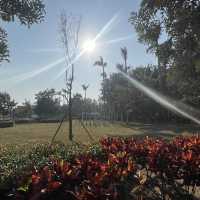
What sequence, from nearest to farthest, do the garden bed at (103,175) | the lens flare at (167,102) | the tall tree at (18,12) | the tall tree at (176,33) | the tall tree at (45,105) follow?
1. the garden bed at (103,175)
2. the tall tree at (18,12)
3. the tall tree at (176,33)
4. the lens flare at (167,102)
5. the tall tree at (45,105)

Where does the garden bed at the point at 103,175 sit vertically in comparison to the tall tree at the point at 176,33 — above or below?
below

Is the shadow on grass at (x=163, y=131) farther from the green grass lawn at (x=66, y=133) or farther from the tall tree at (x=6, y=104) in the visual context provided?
the tall tree at (x=6, y=104)

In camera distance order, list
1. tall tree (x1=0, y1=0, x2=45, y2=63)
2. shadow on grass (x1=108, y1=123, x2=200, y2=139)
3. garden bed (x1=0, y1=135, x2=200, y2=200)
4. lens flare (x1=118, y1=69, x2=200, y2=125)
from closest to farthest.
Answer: garden bed (x1=0, y1=135, x2=200, y2=200) < tall tree (x1=0, y1=0, x2=45, y2=63) < shadow on grass (x1=108, y1=123, x2=200, y2=139) < lens flare (x1=118, y1=69, x2=200, y2=125)

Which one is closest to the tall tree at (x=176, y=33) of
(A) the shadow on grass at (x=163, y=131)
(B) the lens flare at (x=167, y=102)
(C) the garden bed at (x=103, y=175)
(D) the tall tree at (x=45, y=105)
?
(A) the shadow on grass at (x=163, y=131)

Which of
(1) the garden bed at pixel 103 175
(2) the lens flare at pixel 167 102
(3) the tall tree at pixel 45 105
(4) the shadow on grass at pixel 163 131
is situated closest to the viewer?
(1) the garden bed at pixel 103 175

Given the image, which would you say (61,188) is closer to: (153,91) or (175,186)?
(175,186)

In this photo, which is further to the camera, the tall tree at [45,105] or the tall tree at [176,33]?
the tall tree at [45,105]

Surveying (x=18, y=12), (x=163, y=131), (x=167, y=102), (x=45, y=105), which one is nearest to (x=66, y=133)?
(x=163, y=131)

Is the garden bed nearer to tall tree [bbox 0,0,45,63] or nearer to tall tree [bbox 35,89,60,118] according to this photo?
tall tree [bbox 0,0,45,63]

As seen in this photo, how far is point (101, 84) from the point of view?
82062 millimetres

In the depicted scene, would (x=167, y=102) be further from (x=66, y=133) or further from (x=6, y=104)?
(x=6, y=104)

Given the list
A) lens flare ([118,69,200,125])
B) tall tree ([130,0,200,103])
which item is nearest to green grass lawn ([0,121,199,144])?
tall tree ([130,0,200,103])

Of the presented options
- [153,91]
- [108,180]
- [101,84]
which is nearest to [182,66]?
[108,180]

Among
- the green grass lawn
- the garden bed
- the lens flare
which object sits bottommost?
the green grass lawn
